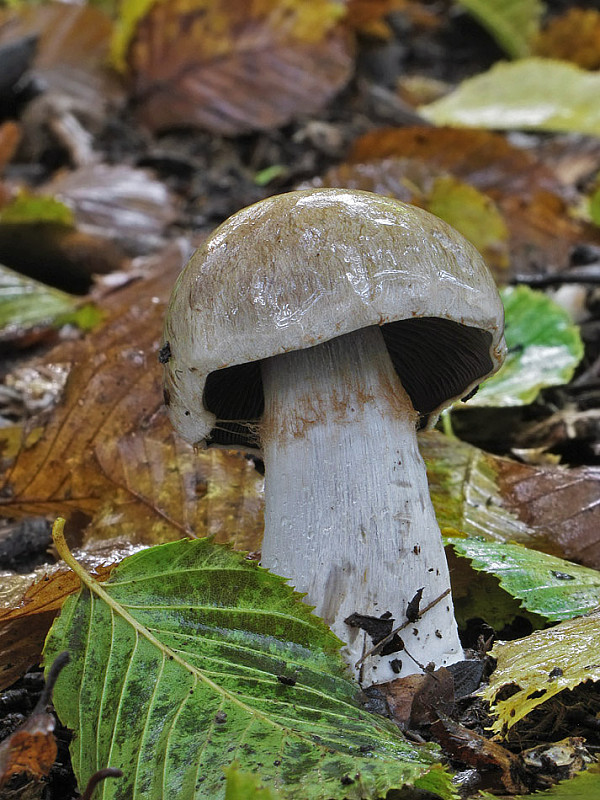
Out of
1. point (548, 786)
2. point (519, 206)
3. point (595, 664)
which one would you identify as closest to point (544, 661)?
point (595, 664)

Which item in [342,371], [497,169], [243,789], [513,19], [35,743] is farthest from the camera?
[513,19]

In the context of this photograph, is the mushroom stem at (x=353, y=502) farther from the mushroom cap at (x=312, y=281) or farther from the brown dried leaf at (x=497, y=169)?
the brown dried leaf at (x=497, y=169)

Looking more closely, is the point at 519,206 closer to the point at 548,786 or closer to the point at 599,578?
the point at 599,578

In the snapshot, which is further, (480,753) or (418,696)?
(418,696)

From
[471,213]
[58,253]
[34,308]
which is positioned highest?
[58,253]

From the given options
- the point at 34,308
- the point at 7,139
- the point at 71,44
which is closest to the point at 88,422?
the point at 34,308

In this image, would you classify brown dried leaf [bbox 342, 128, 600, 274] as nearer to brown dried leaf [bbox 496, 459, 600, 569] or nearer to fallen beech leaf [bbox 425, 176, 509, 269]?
fallen beech leaf [bbox 425, 176, 509, 269]

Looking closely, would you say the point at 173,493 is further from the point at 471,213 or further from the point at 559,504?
the point at 471,213

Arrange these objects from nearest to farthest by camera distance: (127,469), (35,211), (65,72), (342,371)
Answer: (342,371) → (127,469) → (35,211) → (65,72)

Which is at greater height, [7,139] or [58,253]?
[7,139]
